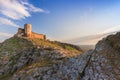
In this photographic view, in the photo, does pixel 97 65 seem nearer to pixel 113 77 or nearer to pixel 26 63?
pixel 113 77

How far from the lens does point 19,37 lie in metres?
120

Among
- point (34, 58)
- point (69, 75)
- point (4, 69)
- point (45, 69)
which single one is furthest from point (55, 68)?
point (4, 69)

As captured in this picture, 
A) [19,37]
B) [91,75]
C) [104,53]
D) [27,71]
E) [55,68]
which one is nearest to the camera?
[91,75]

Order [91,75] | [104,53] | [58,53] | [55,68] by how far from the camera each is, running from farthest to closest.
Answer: [58,53], [55,68], [104,53], [91,75]

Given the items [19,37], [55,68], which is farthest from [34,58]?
[19,37]

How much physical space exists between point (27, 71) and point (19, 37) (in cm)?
8758

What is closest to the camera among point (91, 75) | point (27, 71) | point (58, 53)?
point (91, 75)

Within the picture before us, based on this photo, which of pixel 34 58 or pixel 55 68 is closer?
pixel 55 68

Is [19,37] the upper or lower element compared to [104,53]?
upper

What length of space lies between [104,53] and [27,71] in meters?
14.5

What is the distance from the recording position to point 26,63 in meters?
44.2

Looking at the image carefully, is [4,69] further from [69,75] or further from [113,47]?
[113,47]

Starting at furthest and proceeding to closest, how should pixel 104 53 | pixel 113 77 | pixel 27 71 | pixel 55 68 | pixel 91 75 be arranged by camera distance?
pixel 27 71 < pixel 55 68 < pixel 104 53 < pixel 91 75 < pixel 113 77

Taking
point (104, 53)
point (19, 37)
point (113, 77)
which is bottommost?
point (113, 77)
